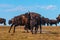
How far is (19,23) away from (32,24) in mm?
2539

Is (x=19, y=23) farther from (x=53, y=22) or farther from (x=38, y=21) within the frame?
(x=53, y=22)

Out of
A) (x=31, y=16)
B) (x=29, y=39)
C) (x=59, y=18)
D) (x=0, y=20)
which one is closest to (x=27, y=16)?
(x=31, y=16)

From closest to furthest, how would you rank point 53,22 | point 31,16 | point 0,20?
point 31,16 < point 0,20 < point 53,22

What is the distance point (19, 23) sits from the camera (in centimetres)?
2905

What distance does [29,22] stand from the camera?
89.4 ft

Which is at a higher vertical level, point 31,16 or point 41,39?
point 31,16

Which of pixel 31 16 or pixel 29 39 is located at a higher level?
pixel 31 16

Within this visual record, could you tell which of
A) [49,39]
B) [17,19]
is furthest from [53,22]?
[49,39]

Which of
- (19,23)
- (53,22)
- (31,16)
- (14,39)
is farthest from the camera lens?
(53,22)

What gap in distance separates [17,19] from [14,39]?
8451 millimetres

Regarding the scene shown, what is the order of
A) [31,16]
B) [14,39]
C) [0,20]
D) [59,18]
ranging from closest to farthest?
1. [14,39]
2. [31,16]
3. [59,18]
4. [0,20]

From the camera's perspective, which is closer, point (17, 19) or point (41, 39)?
point (41, 39)

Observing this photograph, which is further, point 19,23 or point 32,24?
point 19,23

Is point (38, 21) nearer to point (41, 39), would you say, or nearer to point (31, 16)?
point (31, 16)
